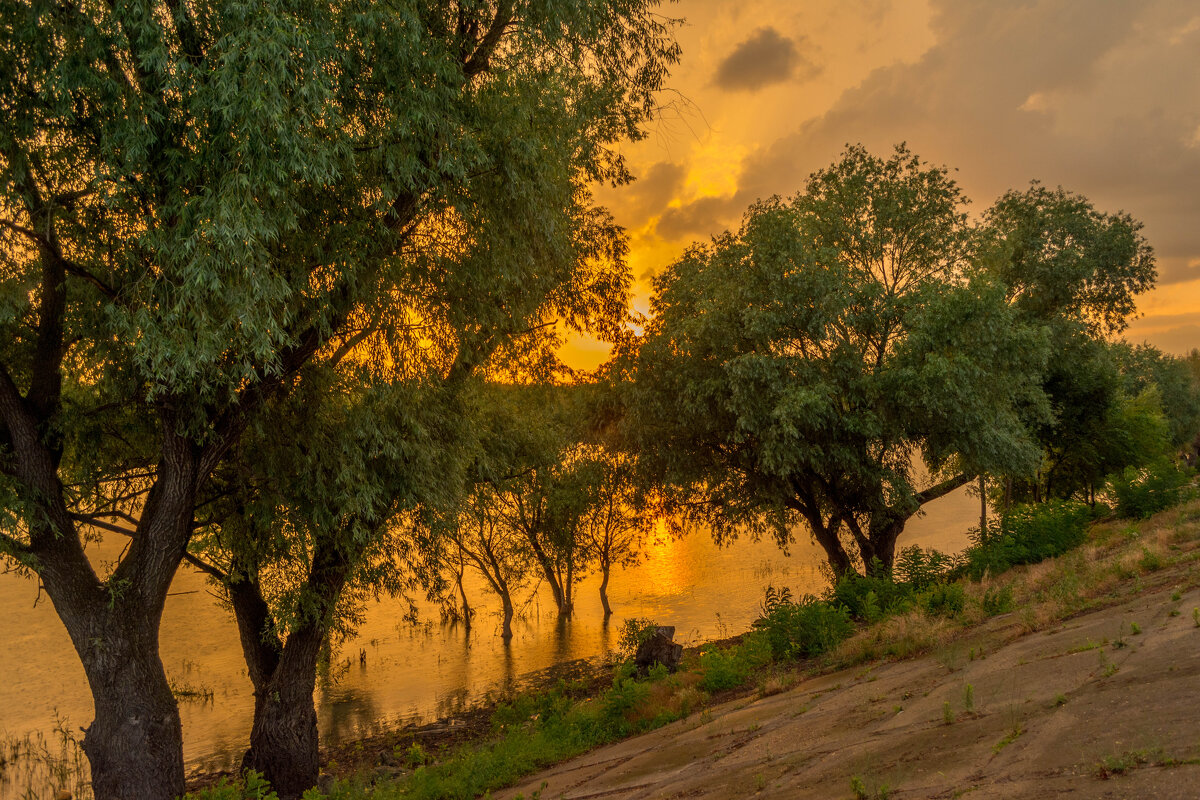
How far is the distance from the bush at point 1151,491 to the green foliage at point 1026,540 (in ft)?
4.26

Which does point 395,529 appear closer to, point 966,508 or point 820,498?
point 820,498

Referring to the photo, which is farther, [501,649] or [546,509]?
[546,509]

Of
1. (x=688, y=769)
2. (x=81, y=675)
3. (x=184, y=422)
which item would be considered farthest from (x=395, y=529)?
(x=81, y=675)

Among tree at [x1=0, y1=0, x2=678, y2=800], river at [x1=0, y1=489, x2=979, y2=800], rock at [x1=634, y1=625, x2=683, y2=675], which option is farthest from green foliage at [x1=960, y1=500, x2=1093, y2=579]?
tree at [x1=0, y1=0, x2=678, y2=800]

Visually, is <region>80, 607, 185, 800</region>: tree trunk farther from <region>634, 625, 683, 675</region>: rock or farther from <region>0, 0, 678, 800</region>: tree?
<region>634, 625, 683, 675</region>: rock

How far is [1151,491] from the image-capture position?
1967 cm

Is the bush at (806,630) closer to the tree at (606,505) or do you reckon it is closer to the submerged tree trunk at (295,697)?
the submerged tree trunk at (295,697)

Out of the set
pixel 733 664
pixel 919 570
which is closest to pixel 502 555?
pixel 733 664

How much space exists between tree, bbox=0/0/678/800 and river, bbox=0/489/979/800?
6.86 meters

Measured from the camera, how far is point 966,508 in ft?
234

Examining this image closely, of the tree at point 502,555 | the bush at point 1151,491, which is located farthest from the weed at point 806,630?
the tree at point 502,555

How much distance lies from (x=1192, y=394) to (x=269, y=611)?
2740 inches

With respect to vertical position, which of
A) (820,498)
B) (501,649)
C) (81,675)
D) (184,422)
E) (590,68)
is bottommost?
(501,649)

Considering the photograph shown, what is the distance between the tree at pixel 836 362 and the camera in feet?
57.6
